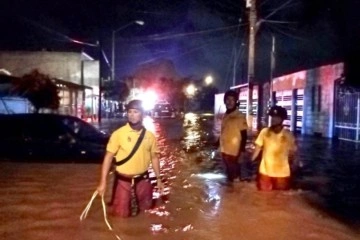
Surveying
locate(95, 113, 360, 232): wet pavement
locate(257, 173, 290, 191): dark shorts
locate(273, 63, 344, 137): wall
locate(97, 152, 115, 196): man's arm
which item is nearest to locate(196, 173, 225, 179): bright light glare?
locate(95, 113, 360, 232): wet pavement

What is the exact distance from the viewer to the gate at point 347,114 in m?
23.8

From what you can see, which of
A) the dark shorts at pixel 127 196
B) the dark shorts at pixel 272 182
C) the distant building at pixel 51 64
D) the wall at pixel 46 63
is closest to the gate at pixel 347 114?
the dark shorts at pixel 272 182

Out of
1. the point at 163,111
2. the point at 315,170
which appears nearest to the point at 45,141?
the point at 315,170

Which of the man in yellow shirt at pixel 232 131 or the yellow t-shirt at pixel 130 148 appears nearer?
the yellow t-shirt at pixel 130 148

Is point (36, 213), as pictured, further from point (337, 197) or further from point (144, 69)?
point (144, 69)

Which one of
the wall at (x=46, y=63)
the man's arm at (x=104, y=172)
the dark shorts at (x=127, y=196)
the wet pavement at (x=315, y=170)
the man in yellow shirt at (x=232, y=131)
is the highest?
the wall at (x=46, y=63)

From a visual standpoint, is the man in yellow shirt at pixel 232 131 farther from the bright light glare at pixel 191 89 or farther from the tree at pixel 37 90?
the bright light glare at pixel 191 89

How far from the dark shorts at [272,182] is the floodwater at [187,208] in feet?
0.54

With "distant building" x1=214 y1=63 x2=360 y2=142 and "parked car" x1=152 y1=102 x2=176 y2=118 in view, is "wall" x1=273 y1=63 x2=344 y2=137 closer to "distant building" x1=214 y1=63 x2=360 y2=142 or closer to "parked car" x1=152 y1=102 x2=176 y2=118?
"distant building" x1=214 y1=63 x2=360 y2=142

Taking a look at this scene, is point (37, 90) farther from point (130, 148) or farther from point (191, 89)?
point (191, 89)

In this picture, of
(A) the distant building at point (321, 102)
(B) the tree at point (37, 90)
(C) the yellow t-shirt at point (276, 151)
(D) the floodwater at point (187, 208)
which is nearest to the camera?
(D) the floodwater at point (187, 208)

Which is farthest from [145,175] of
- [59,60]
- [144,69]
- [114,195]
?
[144,69]

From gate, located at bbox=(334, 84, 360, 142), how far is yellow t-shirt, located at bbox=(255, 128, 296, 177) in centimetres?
1450

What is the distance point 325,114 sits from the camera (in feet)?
91.0
